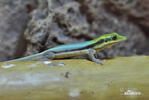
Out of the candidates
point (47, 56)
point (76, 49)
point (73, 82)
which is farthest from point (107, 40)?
A: point (73, 82)

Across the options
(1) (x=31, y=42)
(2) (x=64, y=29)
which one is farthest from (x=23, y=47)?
(2) (x=64, y=29)

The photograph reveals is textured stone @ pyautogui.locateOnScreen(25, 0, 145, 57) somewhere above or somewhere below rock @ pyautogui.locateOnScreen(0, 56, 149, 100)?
above

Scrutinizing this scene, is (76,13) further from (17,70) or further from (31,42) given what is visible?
(17,70)

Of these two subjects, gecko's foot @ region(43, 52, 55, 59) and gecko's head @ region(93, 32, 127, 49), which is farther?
gecko's head @ region(93, 32, 127, 49)

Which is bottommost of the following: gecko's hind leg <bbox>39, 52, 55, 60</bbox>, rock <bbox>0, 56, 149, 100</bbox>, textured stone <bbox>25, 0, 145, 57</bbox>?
rock <bbox>0, 56, 149, 100</bbox>

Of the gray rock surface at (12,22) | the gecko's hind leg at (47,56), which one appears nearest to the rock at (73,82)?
the gecko's hind leg at (47,56)

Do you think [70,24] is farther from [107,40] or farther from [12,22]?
[12,22]

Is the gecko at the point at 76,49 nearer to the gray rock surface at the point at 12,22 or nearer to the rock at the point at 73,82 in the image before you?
the rock at the point at 73,82

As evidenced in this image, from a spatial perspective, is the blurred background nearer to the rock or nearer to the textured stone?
the textured stone

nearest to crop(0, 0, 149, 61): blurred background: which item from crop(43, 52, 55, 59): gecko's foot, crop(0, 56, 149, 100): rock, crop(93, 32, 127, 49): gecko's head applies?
crop(43, 52, 55, 59): gecko's foot
